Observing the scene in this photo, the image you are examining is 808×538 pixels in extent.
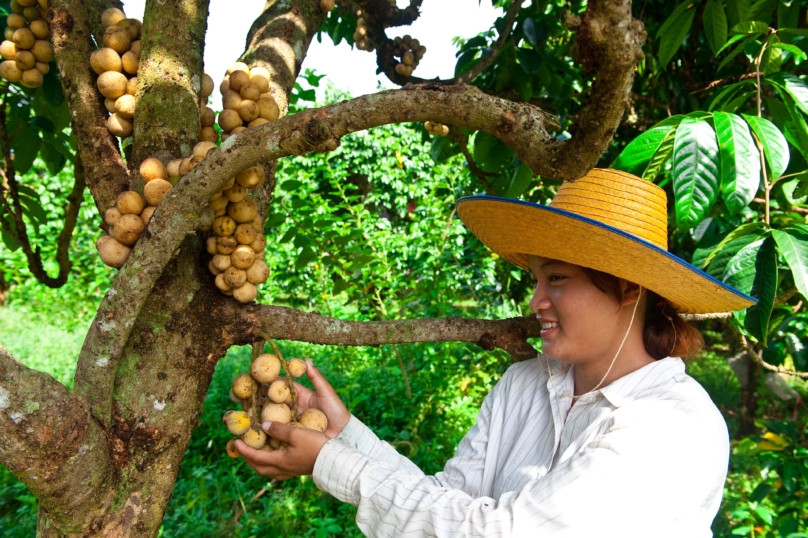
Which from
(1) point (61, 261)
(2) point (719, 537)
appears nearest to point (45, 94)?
(1) point (61, 261)

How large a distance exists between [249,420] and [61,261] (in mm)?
1342

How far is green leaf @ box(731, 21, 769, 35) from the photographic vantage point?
163 centimetres

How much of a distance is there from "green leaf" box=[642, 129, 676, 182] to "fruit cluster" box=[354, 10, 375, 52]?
1280 mm

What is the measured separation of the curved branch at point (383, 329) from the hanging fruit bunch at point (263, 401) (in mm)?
52

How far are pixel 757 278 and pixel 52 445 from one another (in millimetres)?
1432

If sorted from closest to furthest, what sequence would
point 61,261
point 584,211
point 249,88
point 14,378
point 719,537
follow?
1. point 14,378
2. point 249,88
3. point 584,211
4. point 61,261
5. point 719,537

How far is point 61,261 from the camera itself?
7.00 ft

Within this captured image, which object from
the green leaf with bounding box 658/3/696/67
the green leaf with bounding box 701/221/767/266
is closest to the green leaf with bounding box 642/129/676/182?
the green leaf with bounding box 701/221/767/266

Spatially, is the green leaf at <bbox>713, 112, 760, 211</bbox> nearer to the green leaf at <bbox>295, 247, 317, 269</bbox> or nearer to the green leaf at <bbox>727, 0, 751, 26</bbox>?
the green leaf at <bbox>727, 0, 751, 26</bbox>

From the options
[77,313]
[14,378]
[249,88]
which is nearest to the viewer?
[14,378]

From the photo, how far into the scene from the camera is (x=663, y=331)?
136 centimetres

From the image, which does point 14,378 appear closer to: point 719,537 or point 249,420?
point 249,420

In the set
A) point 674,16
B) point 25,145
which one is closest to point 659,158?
point 674,16

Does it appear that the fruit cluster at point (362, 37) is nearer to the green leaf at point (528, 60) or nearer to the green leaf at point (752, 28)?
the green leaf at point (528, 60)
